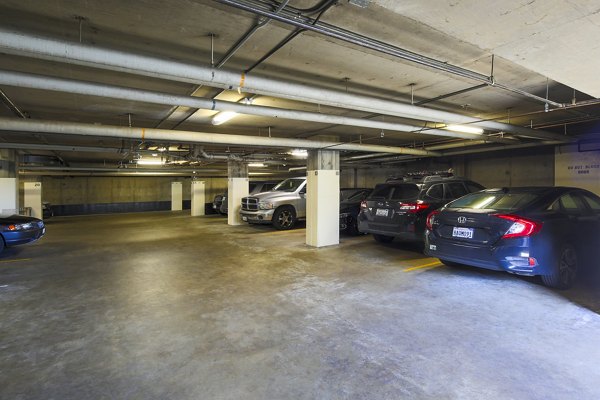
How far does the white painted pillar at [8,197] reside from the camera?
9242 mm

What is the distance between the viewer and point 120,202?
20594mm

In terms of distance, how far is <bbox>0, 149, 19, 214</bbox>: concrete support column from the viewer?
927 cm

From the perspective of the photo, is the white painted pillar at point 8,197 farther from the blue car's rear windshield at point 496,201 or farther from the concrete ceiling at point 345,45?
the blue car's rear windshield at point 496,201

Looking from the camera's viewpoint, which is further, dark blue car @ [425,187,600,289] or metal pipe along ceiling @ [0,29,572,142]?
dark blue car @ [425,187,600,289]

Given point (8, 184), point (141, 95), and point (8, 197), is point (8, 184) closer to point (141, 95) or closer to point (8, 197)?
point (8, 197)

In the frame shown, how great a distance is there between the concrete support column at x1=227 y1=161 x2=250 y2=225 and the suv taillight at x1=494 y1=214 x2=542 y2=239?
953 cm

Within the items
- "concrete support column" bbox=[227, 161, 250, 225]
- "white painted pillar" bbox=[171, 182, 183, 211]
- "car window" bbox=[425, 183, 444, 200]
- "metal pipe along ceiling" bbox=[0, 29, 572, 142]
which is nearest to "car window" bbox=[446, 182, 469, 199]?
"car window" bbox=[425, 183, 444, 200]

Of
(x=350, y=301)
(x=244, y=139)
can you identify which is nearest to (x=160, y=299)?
(x=350, y=301)

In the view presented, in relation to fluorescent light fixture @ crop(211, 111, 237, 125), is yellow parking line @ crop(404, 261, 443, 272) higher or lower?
lower

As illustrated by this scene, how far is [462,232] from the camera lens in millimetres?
4539

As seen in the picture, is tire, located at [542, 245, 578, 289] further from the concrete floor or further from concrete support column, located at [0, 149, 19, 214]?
concrete support column, located at [0, 149, 19, 214]

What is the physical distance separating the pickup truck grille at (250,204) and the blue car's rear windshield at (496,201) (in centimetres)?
662

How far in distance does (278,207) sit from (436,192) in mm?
5180

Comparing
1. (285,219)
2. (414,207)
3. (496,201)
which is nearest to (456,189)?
(414,207)
